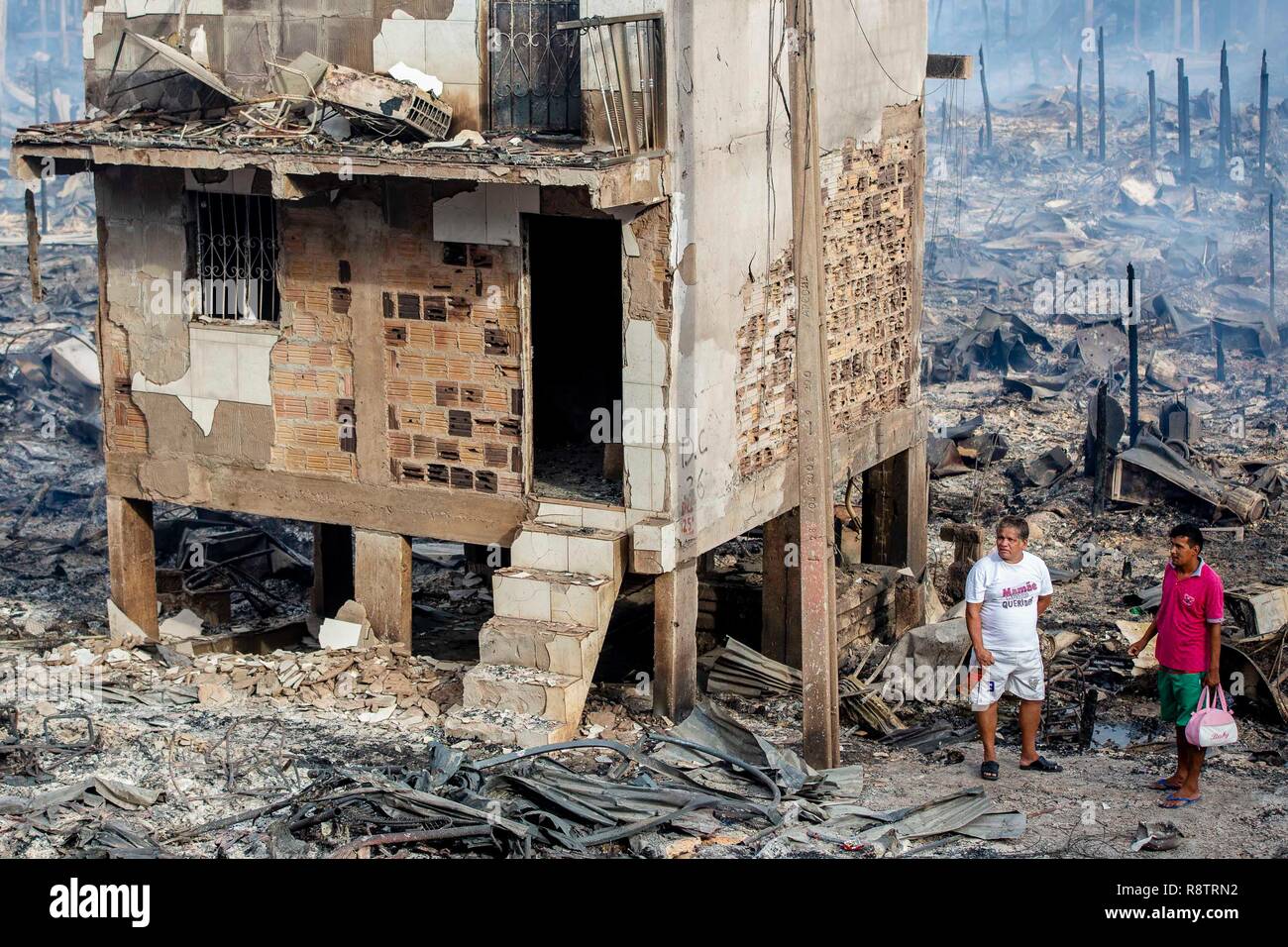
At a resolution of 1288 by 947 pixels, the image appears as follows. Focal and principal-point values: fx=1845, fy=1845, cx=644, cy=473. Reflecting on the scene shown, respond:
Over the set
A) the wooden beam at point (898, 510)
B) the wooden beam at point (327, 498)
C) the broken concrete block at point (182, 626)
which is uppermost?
the wooden beam at point (327, 498)

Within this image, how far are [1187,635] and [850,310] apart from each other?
646cm

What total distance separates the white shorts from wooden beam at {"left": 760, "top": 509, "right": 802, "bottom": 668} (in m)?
4.61

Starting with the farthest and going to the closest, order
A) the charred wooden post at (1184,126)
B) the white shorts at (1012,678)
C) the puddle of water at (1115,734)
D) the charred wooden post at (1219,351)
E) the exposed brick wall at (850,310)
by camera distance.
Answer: the charred wooden post at (1184,126) < the charred wooden post at (1219,351) < the exposed brick wall at (850,310) < the puddle of water at (1115,734) < the white shorts at (1012,678)

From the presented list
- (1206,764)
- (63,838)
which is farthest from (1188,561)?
(63,838)

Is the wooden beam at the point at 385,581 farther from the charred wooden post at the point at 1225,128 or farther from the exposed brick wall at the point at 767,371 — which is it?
the charred wooden post at the point at 1225,128

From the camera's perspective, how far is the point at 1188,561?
34.5 ft

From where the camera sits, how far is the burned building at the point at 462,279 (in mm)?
12773

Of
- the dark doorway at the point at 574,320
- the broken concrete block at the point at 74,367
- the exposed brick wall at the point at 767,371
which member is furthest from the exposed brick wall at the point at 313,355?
the broken concrete block at the point at 74,367

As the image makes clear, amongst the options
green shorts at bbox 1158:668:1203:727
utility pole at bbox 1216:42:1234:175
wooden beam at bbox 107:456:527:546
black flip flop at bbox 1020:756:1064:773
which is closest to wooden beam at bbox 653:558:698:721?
wooden beam at bbox 107:456:527:546

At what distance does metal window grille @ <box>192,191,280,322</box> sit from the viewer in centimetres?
1444

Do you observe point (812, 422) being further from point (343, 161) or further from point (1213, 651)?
point (343, 161)

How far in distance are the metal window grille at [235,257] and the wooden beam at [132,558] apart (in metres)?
2.01

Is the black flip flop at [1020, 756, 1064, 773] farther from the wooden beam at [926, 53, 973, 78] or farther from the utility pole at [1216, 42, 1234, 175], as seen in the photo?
the utility pole at [1216, 42, 1234, 175]

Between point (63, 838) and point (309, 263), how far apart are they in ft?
17.5
